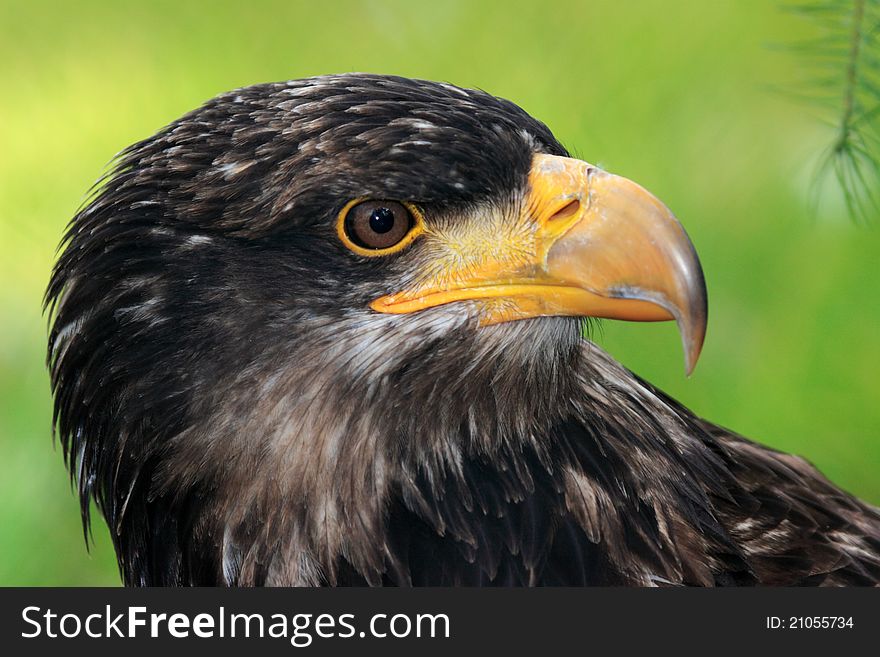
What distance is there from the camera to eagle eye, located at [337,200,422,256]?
229cm

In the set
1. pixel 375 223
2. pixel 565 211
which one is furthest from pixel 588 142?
pixel 375 223

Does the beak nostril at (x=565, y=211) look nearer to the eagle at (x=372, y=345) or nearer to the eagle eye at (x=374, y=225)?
the eagle at (x=372, y=345)

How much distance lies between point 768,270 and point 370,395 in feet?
10.1

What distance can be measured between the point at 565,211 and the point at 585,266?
14cm

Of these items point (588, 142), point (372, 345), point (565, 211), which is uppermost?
point (588, 142)

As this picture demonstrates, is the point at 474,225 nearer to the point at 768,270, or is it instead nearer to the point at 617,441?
the point at 617,441

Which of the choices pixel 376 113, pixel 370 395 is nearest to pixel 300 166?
pixel 376 113

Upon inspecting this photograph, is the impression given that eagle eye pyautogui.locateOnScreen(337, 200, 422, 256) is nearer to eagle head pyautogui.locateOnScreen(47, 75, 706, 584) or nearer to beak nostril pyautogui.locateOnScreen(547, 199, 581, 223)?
eagle head pyautogui.locateOnScreen(47, 75, 706, 584)

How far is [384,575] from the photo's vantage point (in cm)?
242

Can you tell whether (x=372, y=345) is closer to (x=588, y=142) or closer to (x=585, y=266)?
(x=585, y=266)

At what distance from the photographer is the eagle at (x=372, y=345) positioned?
229 centimetres

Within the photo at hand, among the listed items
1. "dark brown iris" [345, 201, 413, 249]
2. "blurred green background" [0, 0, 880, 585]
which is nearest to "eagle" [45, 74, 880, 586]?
"dark brown iris" [345, 201, 413, 249]

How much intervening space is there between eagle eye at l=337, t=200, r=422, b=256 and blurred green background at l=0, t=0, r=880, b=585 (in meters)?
2.39

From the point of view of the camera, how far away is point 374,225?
2285 millimetres
